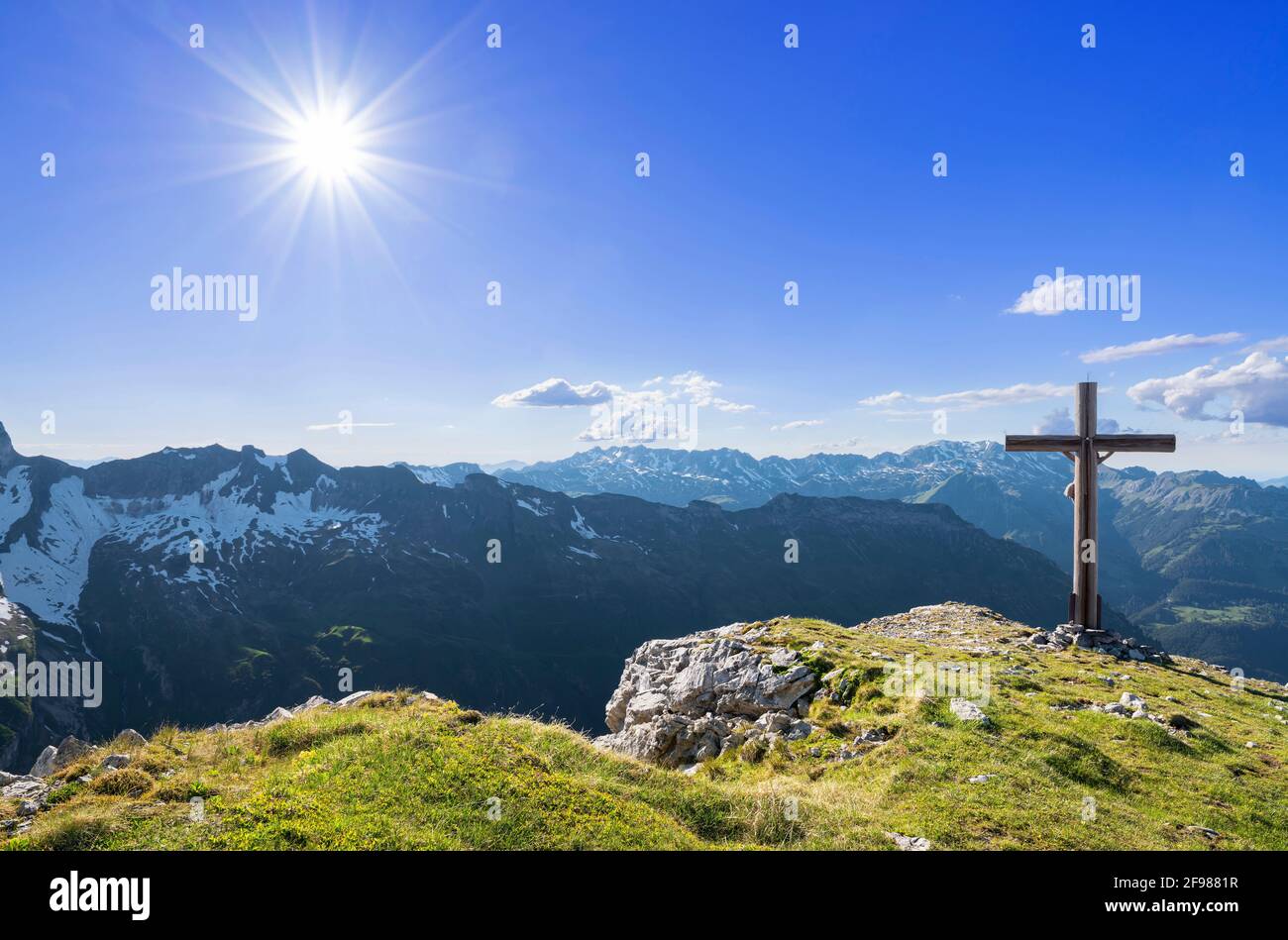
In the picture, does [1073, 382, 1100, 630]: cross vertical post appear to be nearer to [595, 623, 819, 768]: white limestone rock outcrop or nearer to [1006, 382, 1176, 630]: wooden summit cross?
[1006, 382, 1176, 630]: wooden summit cross

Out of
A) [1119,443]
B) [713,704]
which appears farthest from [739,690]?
[1119,443]

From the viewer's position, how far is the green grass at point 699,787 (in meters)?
10.6

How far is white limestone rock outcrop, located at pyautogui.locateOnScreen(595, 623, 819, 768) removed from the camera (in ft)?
63.7

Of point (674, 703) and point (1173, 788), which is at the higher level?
point (1173, 788)

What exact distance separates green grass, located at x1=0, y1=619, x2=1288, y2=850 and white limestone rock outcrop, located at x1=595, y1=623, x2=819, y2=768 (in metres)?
1.71

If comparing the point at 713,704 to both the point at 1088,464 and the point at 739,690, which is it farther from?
the point at 1088,464

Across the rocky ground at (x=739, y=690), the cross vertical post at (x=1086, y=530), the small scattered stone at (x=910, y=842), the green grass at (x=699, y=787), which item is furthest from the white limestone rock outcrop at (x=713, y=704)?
the cross vertical post at (x=1086, y=530)

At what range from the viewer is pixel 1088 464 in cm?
2764

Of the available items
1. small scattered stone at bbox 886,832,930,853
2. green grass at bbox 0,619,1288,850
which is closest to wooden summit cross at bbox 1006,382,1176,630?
green grass at bbox 0,619,1288,850

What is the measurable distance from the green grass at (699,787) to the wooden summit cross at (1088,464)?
915cm

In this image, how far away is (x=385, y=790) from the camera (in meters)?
11.9
